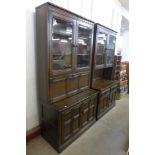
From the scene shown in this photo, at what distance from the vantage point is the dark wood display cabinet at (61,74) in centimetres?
177

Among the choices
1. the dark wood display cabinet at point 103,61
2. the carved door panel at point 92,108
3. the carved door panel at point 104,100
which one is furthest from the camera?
the carved door panel at point 104,100

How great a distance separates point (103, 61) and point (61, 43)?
1437 mm

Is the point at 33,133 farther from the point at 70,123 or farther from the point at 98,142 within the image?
the point at 98,142

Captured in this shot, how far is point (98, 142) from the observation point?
2.16 m

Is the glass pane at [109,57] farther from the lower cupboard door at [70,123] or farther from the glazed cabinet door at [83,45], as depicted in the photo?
the lower cupboard door at [70,123]

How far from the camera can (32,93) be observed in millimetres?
2100

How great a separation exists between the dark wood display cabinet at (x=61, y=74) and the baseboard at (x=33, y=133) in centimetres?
11

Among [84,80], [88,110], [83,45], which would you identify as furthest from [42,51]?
[88,110]

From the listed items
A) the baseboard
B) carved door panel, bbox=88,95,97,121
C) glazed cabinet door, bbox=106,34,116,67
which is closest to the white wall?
the baseboard

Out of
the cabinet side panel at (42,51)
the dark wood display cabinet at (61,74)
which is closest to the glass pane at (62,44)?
the dark wood display cabinet at (61,74)

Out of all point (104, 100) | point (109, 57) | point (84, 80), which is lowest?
point (104, 100)
